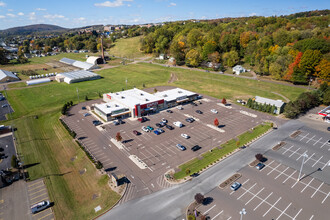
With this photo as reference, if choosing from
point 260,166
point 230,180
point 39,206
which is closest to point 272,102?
point 260,166

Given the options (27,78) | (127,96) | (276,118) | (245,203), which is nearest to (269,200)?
(245,203)

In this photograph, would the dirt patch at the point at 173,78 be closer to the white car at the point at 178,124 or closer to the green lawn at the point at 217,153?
the white car at the point at 178,124

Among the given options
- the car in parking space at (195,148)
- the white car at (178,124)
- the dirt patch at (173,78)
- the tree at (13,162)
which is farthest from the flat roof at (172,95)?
the tree at (13,162)

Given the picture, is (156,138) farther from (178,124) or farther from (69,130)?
(69,130)

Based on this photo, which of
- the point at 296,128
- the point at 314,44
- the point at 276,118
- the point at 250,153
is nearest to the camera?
the point at 250,153

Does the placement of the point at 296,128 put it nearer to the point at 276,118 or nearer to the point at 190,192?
the point at 276,118

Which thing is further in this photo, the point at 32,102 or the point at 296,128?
the point at 32,102
